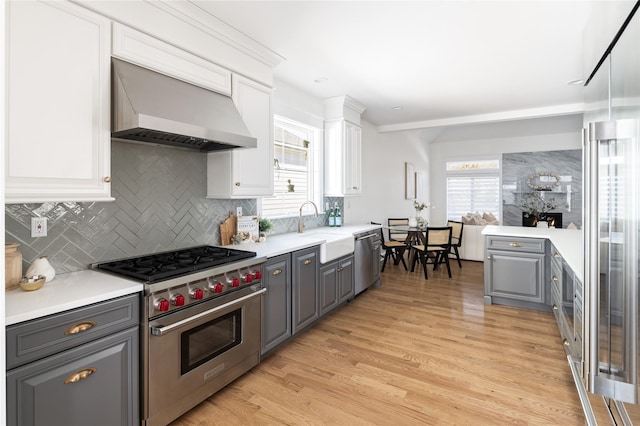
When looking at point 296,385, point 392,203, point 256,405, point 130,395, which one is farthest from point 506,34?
point 392,203

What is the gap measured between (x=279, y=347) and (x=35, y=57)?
252 cm

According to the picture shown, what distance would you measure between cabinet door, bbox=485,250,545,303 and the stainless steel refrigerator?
2.90m

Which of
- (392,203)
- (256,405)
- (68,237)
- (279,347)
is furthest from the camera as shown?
(392,203)

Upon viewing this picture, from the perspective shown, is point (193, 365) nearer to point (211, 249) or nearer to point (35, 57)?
point (211, 249)

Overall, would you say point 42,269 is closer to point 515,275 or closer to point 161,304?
point 161,304

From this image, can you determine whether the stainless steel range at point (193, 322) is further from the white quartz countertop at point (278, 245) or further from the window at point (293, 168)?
the window at point (293, 168)

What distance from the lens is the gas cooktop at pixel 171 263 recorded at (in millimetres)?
1903

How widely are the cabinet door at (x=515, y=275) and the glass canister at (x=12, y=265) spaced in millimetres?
4322

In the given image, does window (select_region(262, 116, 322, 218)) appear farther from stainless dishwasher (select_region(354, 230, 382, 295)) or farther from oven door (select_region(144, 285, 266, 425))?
oven door (select_region(144, 285, 266, 425))

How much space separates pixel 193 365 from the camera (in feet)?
6.82

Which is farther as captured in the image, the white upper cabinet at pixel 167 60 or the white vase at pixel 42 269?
the white upper cabinet at pixel 167 60

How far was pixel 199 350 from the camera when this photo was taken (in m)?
2.13

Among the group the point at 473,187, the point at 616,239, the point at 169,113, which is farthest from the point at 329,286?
the point at 473,187

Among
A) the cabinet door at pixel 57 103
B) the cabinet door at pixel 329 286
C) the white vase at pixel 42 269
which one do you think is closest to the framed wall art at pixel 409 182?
the cabinet door at pixel 329 286
